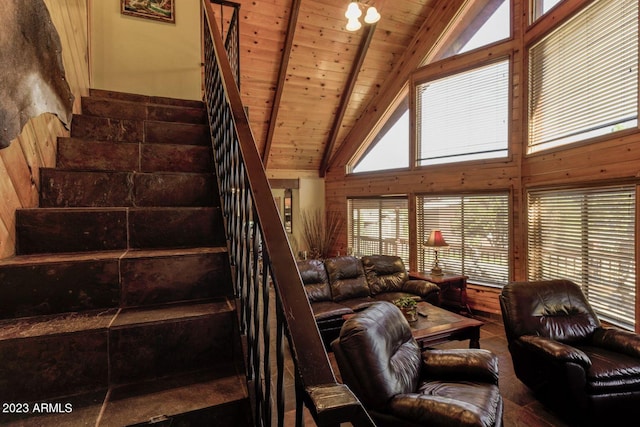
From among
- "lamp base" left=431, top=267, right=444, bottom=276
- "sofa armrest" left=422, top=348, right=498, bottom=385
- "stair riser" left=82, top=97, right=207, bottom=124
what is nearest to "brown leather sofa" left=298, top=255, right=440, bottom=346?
"lamp base" left=431, top=267, right=444, bottom=276

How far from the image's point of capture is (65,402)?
1.04 meters

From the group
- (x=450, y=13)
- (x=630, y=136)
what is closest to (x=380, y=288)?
(x=630, y=136)

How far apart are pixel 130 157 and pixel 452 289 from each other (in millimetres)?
4474

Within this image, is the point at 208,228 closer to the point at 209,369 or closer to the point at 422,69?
the point at 209,369

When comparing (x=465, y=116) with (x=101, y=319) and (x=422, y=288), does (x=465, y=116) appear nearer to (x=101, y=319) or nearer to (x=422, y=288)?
(x=422, y=288)

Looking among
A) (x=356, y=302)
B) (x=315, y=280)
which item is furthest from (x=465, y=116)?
(x=315, y=280)

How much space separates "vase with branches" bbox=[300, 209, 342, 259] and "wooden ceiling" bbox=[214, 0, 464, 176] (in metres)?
1.51

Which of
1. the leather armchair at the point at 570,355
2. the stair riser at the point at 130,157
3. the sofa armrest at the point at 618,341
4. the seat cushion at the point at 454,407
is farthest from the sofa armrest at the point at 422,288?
the stair riser at the point at 130,157

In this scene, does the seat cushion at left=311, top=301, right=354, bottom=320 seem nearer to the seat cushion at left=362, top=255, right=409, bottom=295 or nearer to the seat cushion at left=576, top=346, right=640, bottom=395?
the seat cushion at left=362, top=255, right=409, bottom=295

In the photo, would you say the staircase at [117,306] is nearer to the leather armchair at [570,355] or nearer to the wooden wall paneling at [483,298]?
the leather armchair at [570,355]

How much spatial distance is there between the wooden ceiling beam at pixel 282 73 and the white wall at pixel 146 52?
1.34 meters

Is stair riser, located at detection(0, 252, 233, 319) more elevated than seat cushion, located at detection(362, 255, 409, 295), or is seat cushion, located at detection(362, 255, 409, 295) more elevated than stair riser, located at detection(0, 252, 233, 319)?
stair riser, located at detection(0, 252, 233, 319)

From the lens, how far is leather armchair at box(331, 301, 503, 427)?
172cm

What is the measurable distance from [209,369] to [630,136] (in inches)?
152
